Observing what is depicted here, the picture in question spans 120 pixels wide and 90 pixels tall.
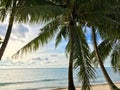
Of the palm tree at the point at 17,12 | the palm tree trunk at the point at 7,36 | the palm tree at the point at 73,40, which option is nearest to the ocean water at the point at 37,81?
the palm tree at the point at 73,40

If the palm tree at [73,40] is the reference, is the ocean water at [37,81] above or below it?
below

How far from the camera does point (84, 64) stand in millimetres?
12180

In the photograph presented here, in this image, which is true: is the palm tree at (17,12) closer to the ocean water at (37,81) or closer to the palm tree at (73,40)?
the palm tree at (73,40)

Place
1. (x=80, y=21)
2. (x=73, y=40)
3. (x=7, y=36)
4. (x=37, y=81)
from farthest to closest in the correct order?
1. (x=37, y=81)
2. (x=80, y=21)
3. (x=73, y=40)
4. (x=7, y=36)

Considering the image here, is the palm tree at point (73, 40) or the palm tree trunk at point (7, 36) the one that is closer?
the palm tree trunk at point (7, 36)

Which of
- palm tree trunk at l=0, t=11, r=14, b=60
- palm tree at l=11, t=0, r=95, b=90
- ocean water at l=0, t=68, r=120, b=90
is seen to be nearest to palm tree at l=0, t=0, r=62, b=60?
palm tree trunk at l=0, t=11, r=14, b=60

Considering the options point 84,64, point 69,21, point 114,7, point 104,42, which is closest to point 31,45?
point 69,21

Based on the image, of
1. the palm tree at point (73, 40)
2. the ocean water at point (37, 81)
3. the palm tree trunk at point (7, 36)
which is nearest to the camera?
the palm tree trunk at point (7, 36)

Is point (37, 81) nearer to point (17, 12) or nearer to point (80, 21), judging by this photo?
point (80, 21)

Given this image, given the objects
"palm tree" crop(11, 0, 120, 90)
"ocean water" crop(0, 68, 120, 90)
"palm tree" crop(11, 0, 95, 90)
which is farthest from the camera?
"ocean water" crop(0, 68, 120, 90)

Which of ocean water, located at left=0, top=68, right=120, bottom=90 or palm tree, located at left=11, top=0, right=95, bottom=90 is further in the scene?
ocean water, located at left=0, top=68, right=120, bottom=90

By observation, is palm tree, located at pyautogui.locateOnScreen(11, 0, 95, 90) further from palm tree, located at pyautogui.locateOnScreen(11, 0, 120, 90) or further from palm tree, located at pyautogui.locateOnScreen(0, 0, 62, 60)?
palm tree, located at pyautogui.locateOnScreen(0, 0, 62, 60)

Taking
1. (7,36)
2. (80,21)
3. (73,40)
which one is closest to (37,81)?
(80,21)

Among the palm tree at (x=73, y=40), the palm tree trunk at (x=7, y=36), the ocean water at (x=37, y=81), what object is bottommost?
the ocean water at (x=37, y=81)
